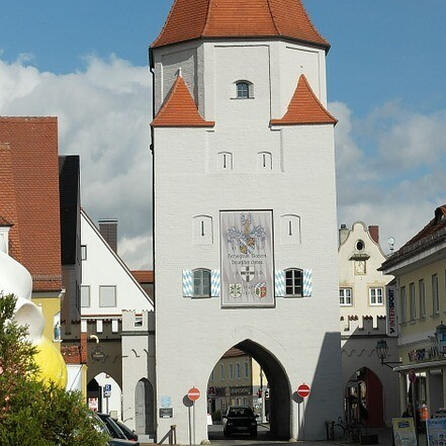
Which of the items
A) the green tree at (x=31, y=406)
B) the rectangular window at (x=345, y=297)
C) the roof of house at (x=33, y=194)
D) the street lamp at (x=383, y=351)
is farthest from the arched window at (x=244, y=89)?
the green tree at (x=31, y=406)

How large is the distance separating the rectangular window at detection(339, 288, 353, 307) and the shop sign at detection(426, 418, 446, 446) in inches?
1811

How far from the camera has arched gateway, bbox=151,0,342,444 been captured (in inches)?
1753

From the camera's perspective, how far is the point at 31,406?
13328 millimetres

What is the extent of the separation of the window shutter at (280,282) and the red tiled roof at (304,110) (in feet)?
18.8

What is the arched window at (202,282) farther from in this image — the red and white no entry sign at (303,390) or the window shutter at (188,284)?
the red and white no entry sign at (303,390)

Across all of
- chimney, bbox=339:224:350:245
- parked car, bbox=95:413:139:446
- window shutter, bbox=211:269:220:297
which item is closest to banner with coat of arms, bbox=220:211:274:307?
window shutter, bbox=211:269:220:297

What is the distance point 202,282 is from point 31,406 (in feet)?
103

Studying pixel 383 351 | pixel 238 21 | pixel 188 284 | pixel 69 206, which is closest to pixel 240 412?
pixel 383 351

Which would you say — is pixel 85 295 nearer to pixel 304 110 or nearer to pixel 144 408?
pixel 144 408

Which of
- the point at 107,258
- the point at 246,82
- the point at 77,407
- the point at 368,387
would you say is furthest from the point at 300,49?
the point at 77,407

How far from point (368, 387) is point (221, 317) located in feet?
31.0

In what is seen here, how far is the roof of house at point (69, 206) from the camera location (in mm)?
46281

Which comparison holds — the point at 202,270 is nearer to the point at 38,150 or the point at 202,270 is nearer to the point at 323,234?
the point at 323,234

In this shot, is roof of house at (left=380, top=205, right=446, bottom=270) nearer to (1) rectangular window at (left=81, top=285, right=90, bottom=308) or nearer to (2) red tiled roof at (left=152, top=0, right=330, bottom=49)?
(2) red tiled roof at (left=152, top=0, right=330, bottom=49)
